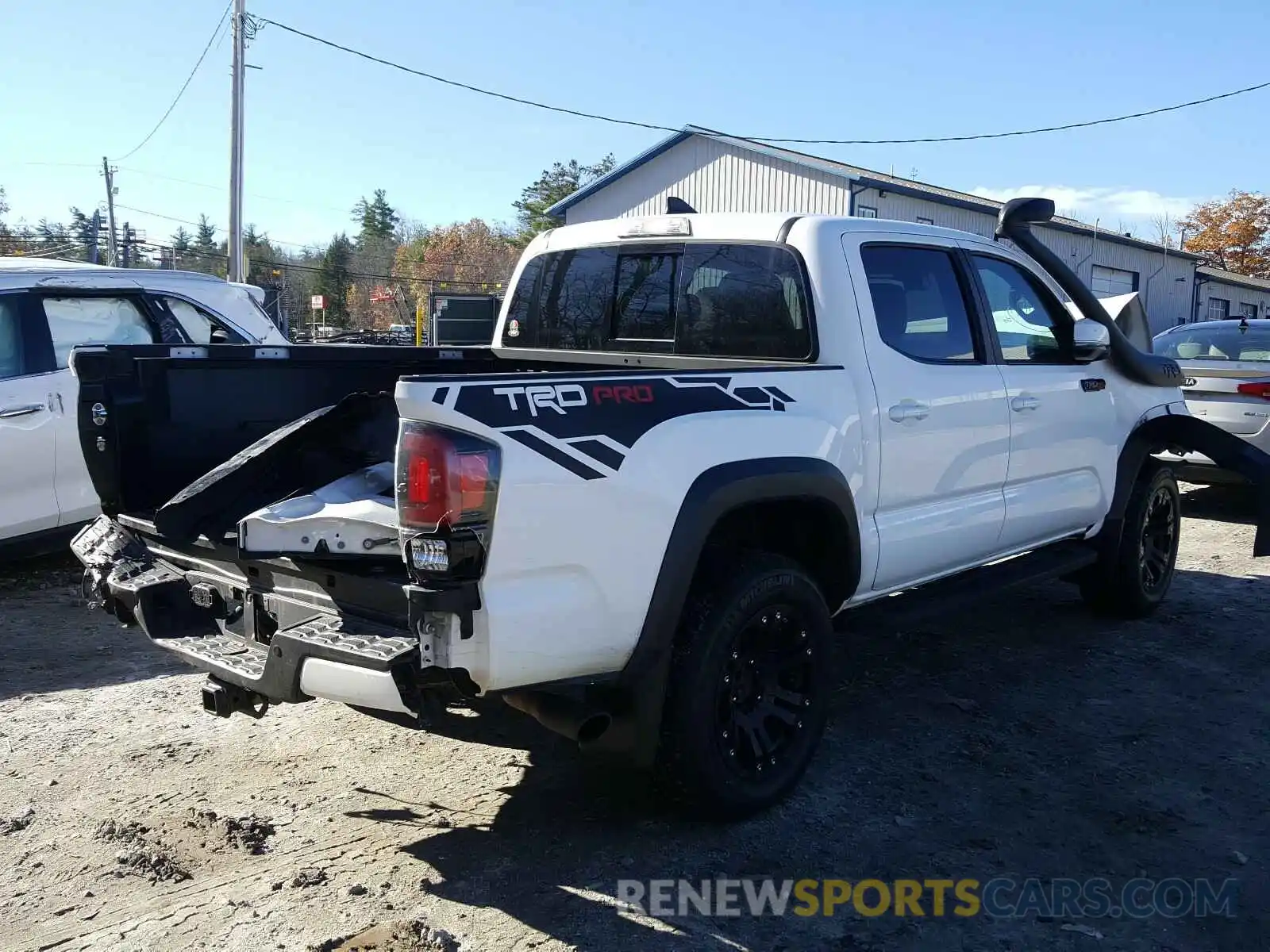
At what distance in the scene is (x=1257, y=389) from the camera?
8.46 m

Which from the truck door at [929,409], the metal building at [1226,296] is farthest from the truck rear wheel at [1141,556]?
the metal building at [1226,296]

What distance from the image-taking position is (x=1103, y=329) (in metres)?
5.07

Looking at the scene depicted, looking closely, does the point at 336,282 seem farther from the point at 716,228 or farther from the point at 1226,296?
the point at 716,228

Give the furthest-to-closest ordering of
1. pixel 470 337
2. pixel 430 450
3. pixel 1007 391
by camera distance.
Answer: pixel 470 337
pixel 1007 391
pixel 430 450

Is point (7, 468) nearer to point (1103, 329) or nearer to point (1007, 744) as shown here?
point (1007, 744)

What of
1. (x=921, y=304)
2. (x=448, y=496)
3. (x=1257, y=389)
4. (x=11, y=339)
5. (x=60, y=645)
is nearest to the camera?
(x=448, y=496)

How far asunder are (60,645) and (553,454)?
3933 millimetres

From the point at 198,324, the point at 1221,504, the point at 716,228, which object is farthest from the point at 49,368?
the point at 1221,504

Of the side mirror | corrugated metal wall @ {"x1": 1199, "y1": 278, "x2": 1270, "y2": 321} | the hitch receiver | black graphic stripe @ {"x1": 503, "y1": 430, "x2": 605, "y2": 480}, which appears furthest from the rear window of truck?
corrugated metal wall @ {"x1": 1199, "y1": 278, "x2": 1270, "y2": 321}

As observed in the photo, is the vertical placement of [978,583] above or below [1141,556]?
above

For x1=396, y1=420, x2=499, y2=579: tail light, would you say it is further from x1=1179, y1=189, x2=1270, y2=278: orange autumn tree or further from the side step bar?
x1=1179, y1=189, x2=1270, y2=278: orange autumn tree

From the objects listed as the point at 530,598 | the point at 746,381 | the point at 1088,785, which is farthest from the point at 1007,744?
the point at 530,598

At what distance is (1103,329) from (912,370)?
1456mm

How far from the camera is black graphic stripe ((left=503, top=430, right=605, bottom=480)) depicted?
2805 millimetres
